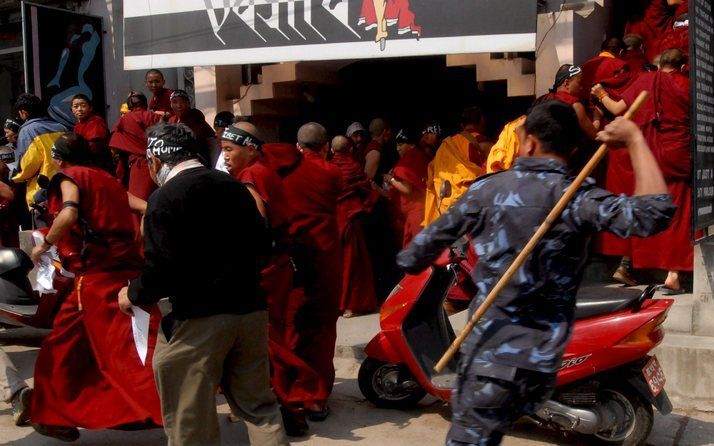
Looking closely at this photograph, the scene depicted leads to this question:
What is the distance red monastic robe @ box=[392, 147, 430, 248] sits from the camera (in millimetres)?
7422

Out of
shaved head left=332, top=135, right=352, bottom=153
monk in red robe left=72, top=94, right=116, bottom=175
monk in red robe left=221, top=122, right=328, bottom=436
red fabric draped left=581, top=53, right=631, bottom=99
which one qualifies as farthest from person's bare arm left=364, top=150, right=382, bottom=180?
monk in red robe left=221, top=122, right=328, bottom=436

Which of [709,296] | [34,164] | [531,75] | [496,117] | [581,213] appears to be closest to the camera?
[581,213]

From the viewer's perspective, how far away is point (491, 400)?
8.91ft

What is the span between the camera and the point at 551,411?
421 cm

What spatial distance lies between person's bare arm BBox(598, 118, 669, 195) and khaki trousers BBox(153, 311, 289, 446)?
1558 millimetres

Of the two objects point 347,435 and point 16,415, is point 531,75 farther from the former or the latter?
point 16,415

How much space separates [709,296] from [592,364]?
57.1 inches

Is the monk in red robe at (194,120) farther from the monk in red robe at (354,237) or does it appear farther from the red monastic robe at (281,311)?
the red monastic robe at (281,311)

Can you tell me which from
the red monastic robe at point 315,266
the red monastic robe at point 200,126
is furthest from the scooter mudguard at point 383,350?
the red monastic robe at point 200,126

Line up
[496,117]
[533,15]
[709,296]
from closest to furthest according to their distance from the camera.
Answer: [709,296] → [533,15] → [496,117]

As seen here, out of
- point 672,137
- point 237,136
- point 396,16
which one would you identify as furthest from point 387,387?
point 396,16

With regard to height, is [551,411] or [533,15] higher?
[533,15]

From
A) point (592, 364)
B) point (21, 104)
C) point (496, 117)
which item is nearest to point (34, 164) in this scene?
point (21, 104)

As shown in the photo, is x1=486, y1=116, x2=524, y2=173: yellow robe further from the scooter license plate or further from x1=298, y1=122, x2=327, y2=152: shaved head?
the scooter license plate
